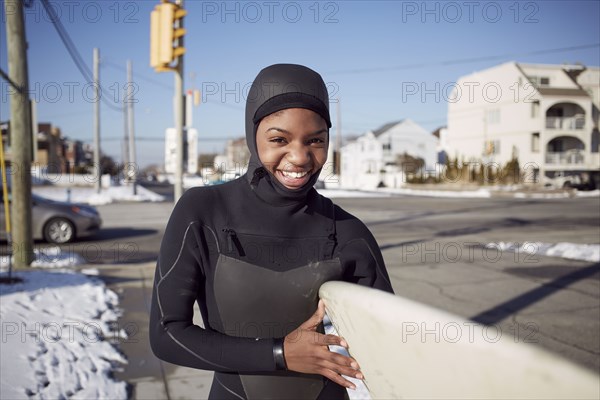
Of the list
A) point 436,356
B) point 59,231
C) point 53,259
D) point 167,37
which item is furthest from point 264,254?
point 59,231

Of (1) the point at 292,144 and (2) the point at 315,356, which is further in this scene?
(1) the point at 292,144

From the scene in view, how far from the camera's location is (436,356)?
1187mm

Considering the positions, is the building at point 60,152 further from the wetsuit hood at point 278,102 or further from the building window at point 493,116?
the wetsuit hood at point 278,102

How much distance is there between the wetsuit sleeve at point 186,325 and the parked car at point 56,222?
10.6 meters

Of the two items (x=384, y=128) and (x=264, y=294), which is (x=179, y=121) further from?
(x=384, y=128)

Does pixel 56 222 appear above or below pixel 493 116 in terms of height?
below

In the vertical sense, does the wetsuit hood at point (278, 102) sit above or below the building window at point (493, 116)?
below

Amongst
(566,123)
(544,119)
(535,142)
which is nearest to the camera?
(544,119)

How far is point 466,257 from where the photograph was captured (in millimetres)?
9211

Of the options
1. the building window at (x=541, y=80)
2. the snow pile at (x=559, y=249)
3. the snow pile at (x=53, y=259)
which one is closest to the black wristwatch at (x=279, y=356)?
the snow pile at (x=53, y=259)

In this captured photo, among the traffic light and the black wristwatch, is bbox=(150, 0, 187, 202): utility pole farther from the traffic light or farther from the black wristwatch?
the black wristwatch

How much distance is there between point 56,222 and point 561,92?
41.0 m

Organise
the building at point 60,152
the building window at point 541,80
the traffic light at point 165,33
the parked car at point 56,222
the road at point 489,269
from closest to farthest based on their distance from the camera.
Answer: the road at point 489,269, the traffic light at point 165,33, the parked car at point 56,222, the building window at point 541,80, the building at point 60,152

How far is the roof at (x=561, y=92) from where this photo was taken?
132ft
